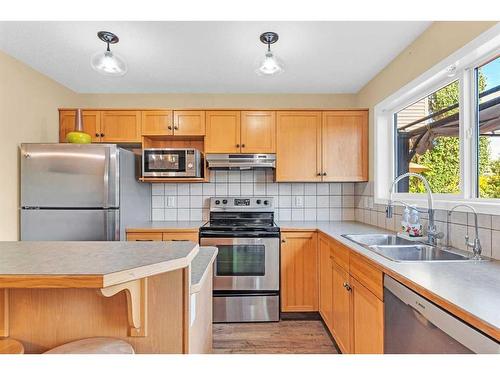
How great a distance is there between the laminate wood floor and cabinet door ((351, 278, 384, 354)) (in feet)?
1.76

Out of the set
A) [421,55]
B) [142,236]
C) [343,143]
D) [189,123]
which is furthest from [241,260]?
[421,55]

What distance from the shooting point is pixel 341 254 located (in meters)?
1.92

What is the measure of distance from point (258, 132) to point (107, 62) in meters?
1.49

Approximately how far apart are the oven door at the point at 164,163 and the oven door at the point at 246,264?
0.76 metres

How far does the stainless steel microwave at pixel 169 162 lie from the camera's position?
2.64m

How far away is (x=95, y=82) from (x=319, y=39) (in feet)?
7.43

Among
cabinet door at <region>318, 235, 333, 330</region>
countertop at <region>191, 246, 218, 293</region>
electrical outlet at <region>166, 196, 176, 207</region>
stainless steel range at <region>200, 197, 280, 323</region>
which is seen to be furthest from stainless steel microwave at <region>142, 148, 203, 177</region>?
cabinet door at <region>318, 235, 333, 330</region>

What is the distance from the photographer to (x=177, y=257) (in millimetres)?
801

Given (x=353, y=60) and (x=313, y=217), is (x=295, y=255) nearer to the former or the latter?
(x=313, y=217)

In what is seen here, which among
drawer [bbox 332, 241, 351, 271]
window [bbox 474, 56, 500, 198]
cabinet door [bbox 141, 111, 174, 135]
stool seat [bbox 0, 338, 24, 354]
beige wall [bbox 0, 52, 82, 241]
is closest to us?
stool seat [bbox 0, 338, 24, 354]

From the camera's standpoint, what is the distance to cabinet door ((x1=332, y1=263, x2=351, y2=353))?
5.87 ft

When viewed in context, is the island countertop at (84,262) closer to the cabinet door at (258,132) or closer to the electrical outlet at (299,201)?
the cabinet door at (258,132)

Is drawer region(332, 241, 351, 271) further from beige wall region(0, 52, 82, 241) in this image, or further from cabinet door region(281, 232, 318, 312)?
beige wall region(0, 52, 82, 241)
